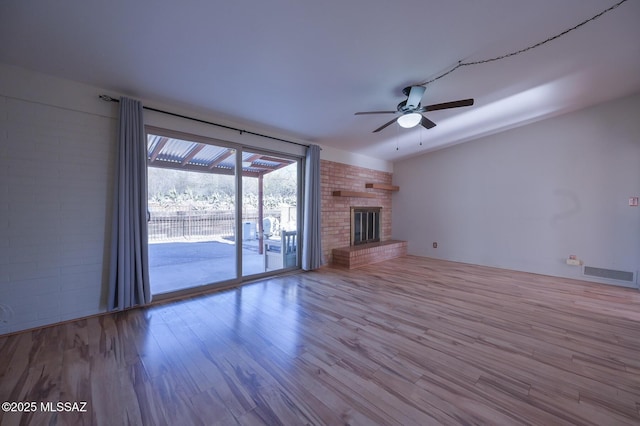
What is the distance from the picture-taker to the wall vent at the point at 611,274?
3.75 m

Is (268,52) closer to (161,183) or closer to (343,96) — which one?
(343,96)

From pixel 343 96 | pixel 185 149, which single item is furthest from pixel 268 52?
pixel 185 149

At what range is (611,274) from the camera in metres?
3.88

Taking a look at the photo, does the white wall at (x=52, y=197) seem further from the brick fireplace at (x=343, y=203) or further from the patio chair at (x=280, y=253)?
the brick fireplace at (x=343, y=203)

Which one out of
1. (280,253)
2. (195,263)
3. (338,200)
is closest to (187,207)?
(195,263)

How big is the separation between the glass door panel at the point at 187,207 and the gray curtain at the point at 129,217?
0.31 m

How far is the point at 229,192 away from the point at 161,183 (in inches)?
35.5

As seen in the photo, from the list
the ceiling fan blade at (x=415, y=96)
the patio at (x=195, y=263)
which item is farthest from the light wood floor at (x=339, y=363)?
the ceiling fan blade at (x=415, y=96)

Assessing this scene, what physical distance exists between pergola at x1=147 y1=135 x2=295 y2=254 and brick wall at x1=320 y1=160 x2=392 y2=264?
0.89 meters

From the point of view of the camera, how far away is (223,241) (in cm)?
409

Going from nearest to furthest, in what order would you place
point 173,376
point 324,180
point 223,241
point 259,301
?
point 173,376 < point 259,301 < point 223,241 < point 324,180

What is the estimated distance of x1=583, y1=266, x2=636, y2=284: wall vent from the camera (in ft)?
12.3

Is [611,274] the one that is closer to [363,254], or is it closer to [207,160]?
[363,254]

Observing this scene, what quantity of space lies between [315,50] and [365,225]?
4.26 m
